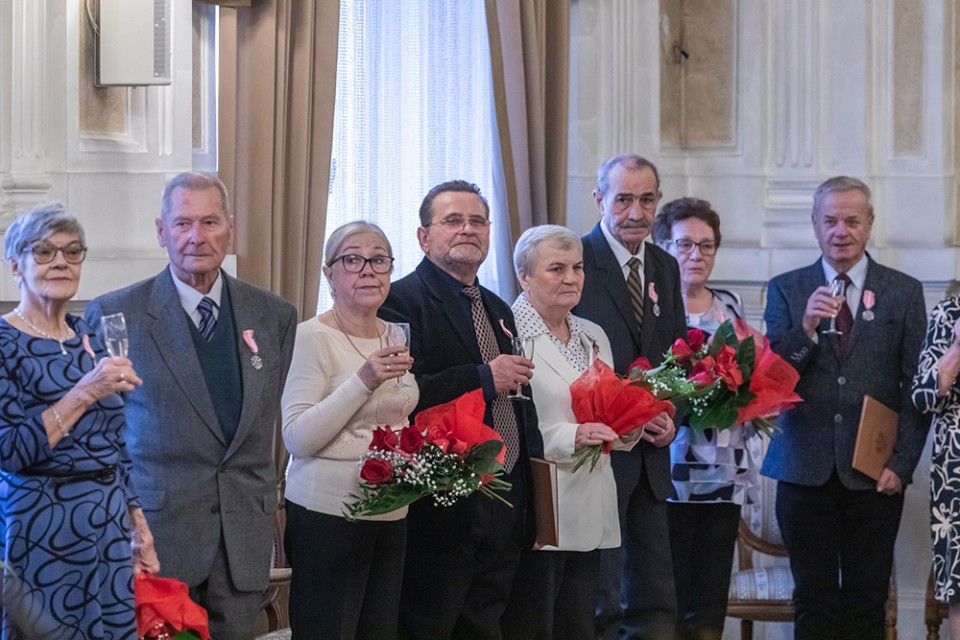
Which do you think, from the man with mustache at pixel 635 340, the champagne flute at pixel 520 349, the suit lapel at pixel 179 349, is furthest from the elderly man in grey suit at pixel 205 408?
the man with mustache at pixel 635 340

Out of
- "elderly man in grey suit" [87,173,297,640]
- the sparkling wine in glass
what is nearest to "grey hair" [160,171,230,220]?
"elderly man in grey suit" [87,173,297,640]

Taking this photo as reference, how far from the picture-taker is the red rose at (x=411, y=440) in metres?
4.11

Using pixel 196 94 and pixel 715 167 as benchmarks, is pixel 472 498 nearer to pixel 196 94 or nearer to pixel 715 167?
pixel 196 94

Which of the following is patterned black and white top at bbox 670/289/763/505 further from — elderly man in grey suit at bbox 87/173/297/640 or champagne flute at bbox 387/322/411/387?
elderly man in grey suit at bbox 87/173/297/640

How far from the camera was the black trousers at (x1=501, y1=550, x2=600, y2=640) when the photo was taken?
15.4ft

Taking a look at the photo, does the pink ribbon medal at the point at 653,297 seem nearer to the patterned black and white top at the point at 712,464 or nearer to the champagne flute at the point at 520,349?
the patterned black and white top at the point at 712,464

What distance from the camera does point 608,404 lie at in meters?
4.55

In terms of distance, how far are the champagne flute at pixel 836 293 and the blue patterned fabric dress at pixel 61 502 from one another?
277 cm

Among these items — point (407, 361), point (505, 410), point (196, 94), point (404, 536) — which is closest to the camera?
point (407, 361)

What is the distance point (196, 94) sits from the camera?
5.15 metres

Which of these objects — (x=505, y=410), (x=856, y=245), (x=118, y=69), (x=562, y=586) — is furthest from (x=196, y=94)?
(x=856, y=245)

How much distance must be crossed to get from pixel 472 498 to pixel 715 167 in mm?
2865

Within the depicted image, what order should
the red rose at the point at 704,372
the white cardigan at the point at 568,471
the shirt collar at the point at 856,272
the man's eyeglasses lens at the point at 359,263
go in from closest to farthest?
1. the man's eyeglasses lens at the point at 359,263
2. the white cardigan at the point at 568,471
3. the red rose at the point at 704,372
4. the shirt collar at the point at 856,272

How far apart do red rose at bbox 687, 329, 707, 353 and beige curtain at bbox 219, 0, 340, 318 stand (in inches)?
54.2
